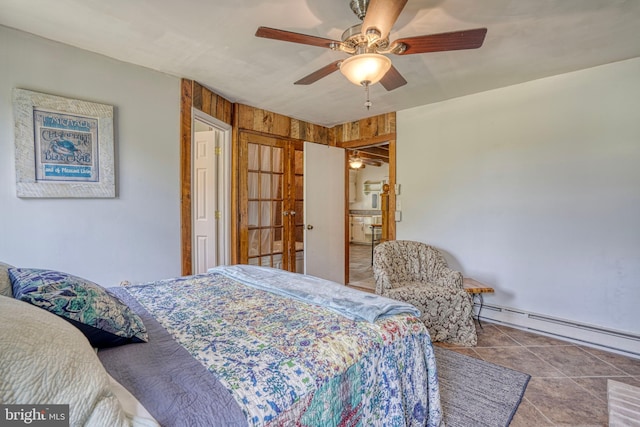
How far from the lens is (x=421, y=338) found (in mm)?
1461

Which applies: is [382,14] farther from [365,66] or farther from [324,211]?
[324,211]

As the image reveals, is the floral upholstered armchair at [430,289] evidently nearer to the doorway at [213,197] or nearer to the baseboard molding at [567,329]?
the baseboard molding at [567,329]

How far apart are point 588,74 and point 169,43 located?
3.53m

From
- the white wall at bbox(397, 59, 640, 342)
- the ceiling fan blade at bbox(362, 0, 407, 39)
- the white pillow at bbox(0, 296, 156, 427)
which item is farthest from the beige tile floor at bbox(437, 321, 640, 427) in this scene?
the ceiling fan blade at bbox(362, 0, 407, 39)

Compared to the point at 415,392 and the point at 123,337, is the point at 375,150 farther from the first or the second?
the point at 123,337

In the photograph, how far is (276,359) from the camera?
3.34ft

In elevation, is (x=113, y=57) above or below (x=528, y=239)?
above

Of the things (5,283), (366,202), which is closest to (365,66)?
(5,283)

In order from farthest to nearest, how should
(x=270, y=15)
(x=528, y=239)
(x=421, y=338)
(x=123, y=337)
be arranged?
(x=528, y=239)
(x=270, y=15)
(x=421, y=338)
(x=123, y=337)

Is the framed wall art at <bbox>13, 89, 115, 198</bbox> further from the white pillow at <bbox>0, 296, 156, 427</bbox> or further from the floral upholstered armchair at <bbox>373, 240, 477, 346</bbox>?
the floral upholstered armchair at <bbox>373, 240, 477, 346</bbox>

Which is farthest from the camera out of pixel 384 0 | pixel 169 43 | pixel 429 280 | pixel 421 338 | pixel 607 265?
pixel 429 280

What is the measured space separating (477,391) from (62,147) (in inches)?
133

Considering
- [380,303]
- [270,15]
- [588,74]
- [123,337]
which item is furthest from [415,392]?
[588,74]

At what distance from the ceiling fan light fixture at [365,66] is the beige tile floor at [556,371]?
2160mm
